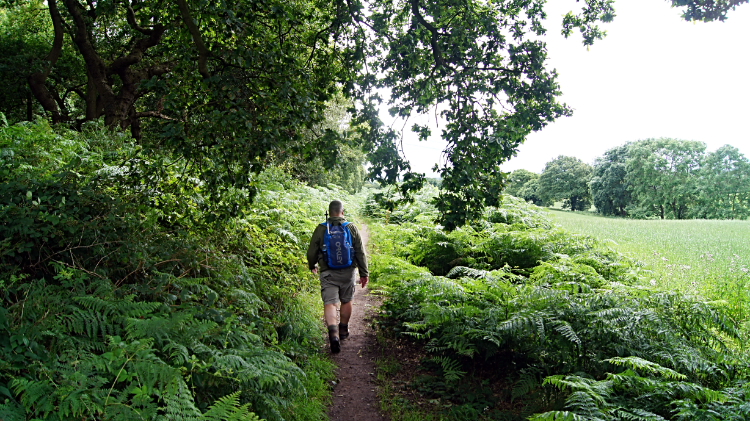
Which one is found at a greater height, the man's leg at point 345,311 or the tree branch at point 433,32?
the tree branch at point 433,32

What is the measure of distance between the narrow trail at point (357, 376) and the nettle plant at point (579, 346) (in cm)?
53

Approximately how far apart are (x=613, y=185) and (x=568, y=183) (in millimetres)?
22470

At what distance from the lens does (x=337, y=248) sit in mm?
6102

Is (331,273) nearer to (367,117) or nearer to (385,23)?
(367,117)

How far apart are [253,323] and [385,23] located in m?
4.39

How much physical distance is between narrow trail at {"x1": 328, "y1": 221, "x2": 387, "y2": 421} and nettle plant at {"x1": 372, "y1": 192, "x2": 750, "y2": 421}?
526 mm

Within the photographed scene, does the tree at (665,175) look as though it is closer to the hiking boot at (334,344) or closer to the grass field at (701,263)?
the grass field at (701,263)

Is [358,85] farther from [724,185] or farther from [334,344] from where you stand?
[724,185]

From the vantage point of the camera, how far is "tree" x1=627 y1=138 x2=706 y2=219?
193 feet

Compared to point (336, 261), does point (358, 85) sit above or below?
above

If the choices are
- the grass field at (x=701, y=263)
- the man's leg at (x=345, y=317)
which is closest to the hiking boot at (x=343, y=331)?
the man's leg at (x=345, y=317)

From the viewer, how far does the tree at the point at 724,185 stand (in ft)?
158

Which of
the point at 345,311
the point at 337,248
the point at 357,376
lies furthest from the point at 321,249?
the point at 357,376

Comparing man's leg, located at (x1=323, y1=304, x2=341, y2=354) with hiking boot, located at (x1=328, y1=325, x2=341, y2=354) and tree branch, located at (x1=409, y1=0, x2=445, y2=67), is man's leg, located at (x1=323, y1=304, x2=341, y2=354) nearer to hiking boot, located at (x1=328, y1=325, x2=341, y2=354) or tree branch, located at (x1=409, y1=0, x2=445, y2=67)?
hiking boot, located at (x1=328, y1=325, x2=341, y2=354)
